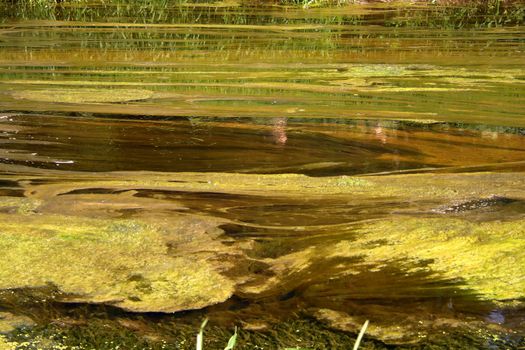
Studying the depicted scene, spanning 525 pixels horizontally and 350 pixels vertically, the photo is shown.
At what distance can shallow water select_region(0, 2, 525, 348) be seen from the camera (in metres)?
1.53

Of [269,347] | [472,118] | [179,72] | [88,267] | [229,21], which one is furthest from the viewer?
[229,21]

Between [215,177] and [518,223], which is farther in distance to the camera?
[215,177]

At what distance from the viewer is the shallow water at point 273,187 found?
1.53 metres

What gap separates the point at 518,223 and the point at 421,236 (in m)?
0.25

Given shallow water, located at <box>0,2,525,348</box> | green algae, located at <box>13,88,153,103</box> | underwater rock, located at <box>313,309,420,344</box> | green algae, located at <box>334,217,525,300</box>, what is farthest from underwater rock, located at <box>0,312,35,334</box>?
green algae, located at <box>13,88,153,103</box>

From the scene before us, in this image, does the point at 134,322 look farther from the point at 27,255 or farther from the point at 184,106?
the point at 184,106

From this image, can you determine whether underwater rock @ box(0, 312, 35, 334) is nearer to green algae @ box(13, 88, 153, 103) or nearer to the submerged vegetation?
→ green algae @ box(13, 88, 153, 103)

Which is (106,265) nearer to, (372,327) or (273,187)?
(372,327)

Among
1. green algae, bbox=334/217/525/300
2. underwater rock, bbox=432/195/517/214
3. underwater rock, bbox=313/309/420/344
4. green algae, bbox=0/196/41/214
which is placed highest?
green algae, bbox=0/196/41/214

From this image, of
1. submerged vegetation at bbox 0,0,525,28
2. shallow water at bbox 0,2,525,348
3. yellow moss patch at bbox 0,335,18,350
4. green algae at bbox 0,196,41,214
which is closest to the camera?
yellow moss patch at bbox 0,335,18,350

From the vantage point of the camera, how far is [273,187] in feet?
7.38

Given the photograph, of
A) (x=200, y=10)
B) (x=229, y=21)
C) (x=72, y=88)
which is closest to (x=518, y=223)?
(x=72, y=88)

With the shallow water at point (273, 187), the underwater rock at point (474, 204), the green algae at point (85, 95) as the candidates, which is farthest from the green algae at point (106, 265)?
the green algae at point (85, 95)

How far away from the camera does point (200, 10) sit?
7.13 metres
